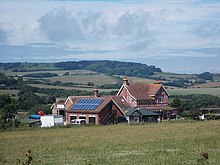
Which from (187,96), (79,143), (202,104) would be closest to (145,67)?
(187,96)

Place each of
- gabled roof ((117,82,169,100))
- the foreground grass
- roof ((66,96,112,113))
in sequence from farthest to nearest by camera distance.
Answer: gabled roof ((117,82,169,100)) < roof ((66,96,112,113)) < the foreground grass

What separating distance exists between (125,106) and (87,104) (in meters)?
5.68

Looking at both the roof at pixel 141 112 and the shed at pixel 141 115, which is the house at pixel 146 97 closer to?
the roof at pixel 141 112

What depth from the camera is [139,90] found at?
69562 mm

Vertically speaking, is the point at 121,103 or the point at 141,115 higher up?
the point at 121,103

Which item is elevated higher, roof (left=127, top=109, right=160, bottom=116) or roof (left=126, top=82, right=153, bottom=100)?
roof (left=126, top=82, right=153, bottom=100)

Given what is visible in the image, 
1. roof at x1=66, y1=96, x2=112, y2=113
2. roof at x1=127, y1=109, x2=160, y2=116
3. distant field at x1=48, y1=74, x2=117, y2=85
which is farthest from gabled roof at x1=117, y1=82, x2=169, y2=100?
distant field at x1=48, y1=74, x2=117, y2=85

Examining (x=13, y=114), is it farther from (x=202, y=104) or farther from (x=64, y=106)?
(x=202, y=104)

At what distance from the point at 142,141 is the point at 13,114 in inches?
1613

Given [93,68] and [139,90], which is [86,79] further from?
[139,90]

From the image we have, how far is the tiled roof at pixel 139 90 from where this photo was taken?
68.0m

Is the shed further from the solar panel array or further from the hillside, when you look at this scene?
the hillside

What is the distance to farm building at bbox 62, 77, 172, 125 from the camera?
200ft

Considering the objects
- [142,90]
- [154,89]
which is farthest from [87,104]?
[154,89]
